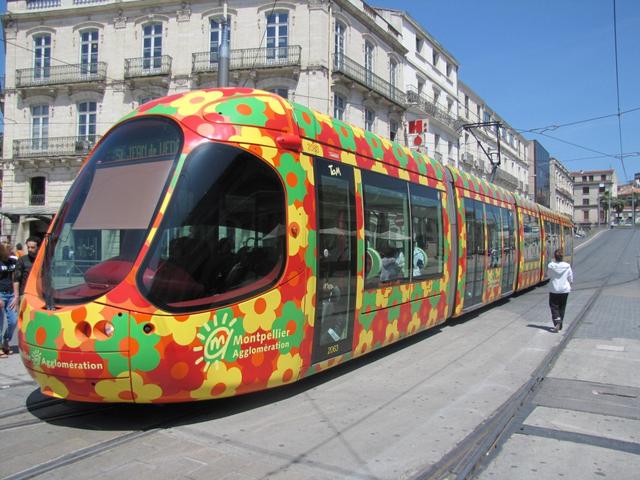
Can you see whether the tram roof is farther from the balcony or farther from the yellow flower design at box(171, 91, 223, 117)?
the balcony

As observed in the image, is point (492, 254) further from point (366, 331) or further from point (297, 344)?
point (297, 344)

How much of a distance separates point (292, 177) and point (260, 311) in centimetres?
140

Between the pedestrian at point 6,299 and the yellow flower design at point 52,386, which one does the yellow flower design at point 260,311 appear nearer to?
the yellow flower design at point 52,386

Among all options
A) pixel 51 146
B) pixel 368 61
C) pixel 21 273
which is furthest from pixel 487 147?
pixel 21 273

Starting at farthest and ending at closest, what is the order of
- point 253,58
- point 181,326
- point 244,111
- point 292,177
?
point 253,58 < point 292,177 < point 244,111 < point 181,326

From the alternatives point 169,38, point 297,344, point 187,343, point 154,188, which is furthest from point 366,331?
point 169,38

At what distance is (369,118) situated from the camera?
99.0 ft

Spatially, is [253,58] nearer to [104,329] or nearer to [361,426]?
[104,329]

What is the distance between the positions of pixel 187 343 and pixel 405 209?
436 cm

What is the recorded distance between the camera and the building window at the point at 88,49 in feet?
94.8

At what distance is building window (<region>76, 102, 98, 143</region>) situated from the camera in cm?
2901

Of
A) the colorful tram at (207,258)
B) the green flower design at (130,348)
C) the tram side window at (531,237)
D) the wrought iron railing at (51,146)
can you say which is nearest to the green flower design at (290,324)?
the colorful tram at (207,258)

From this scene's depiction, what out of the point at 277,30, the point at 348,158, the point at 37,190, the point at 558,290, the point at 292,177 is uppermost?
the point at 277,30

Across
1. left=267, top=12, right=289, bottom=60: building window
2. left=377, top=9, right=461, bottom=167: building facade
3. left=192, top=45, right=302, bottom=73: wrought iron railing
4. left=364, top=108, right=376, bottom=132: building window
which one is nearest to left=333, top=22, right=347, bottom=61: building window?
left=192, top=45, right=302, bottom=73: wrought iron railing
